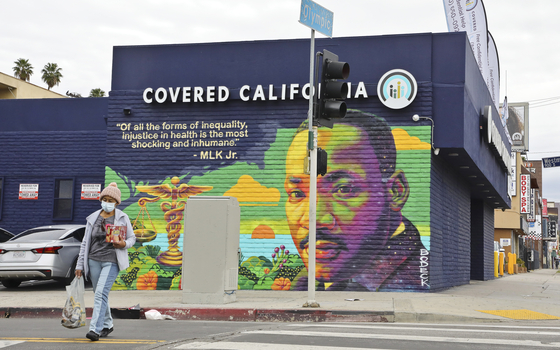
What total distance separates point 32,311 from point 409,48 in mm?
10085

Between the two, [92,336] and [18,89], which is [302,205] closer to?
[92,336]

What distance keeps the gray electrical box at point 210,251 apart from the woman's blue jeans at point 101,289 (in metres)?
3.76

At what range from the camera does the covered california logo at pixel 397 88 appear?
14.4 m

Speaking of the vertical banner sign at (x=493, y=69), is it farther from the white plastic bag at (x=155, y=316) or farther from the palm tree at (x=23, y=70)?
the palm tree at (x=23, y=70)

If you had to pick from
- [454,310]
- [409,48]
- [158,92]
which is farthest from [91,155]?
[454,310]

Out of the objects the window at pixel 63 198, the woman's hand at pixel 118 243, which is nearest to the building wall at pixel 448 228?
the woman's hand at pixel 118 243

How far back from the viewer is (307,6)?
10648 mm

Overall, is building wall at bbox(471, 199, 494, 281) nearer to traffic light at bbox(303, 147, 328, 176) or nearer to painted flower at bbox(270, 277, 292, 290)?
painted flower at bbox(270, 277, 292, 290)

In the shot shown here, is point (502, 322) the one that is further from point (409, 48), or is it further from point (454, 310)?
point (409, 48)

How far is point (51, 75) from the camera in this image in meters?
58.3

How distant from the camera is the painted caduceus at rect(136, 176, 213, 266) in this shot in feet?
49.5

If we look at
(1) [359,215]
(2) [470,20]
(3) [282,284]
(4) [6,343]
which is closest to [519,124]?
(2) [470,20]

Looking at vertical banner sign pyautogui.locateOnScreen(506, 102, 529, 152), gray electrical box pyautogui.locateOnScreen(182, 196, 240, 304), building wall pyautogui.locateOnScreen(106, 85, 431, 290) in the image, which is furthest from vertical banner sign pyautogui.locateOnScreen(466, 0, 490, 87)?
vertical banner sign pyautogui.locateOnScreen(506, 102, 529, 152)

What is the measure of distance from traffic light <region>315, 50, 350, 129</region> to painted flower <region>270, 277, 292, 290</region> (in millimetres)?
5237
